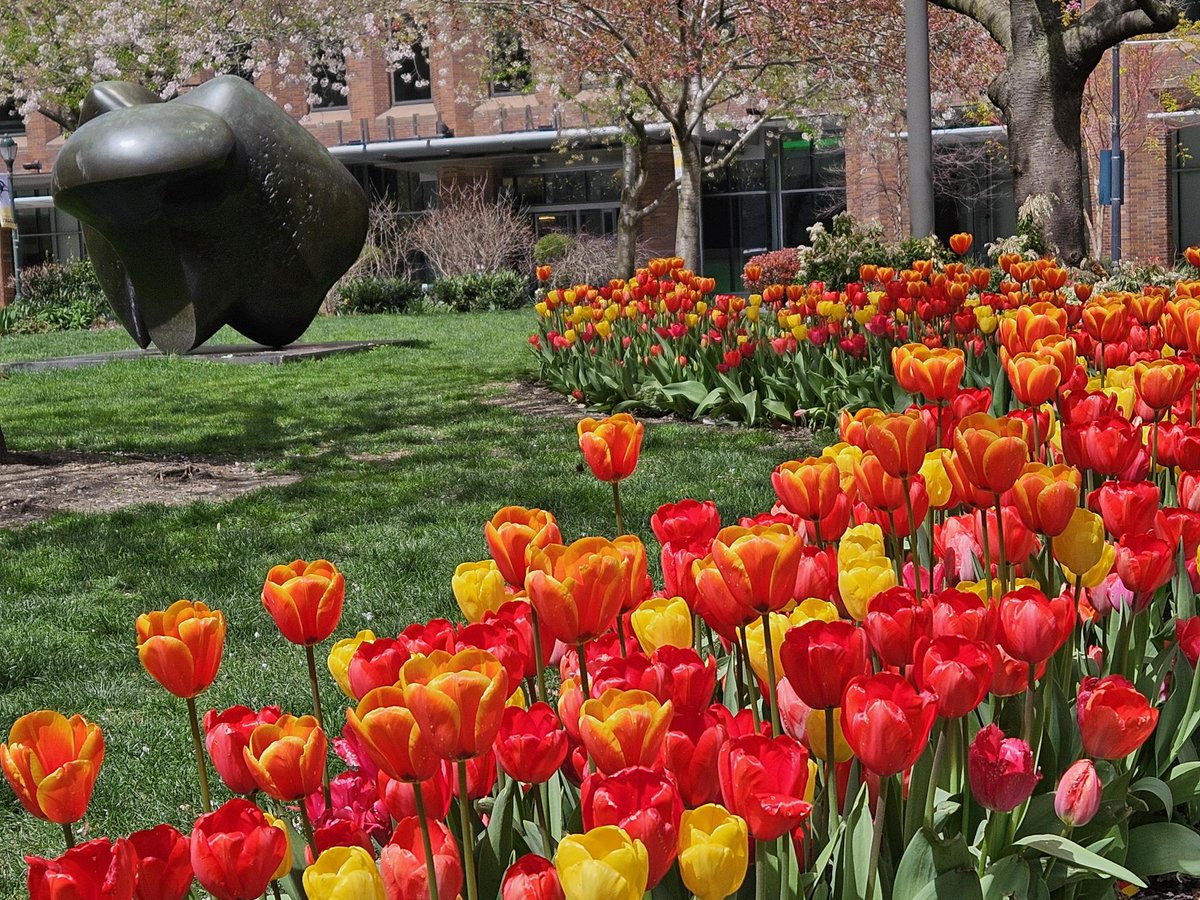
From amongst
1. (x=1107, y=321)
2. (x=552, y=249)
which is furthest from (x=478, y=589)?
(x=552, y=249)

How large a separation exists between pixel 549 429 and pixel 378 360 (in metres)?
5.96

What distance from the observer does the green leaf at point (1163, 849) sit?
2074 mm

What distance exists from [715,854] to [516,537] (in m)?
0.72

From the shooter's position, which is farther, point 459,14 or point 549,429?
point 459,14

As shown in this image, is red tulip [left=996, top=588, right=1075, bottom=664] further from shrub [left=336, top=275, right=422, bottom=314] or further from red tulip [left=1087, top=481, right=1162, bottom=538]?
shrub [left=336, top=275, right=422, bottom=314]

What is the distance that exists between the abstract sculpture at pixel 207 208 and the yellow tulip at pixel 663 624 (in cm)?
592

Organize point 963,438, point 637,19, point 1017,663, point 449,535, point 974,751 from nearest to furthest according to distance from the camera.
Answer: point 974,751, point 1017,663, point 963,438, point 449,535, point 637,19

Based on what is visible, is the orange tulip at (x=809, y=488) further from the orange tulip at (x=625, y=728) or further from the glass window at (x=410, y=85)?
the glass window at (x=410, y=85)

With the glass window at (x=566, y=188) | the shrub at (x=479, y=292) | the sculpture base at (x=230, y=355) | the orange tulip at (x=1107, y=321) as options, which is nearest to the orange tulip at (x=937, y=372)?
the orange tulip at (x=1107, y=321)

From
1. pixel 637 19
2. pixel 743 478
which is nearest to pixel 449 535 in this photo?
pixel 743 478

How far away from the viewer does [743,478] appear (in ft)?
23.1

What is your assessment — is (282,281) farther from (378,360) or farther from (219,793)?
Answer: (378,360)

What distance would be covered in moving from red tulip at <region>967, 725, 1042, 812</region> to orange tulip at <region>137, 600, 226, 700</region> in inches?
35.3

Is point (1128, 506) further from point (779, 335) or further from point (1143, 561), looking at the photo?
point (779, 335)
